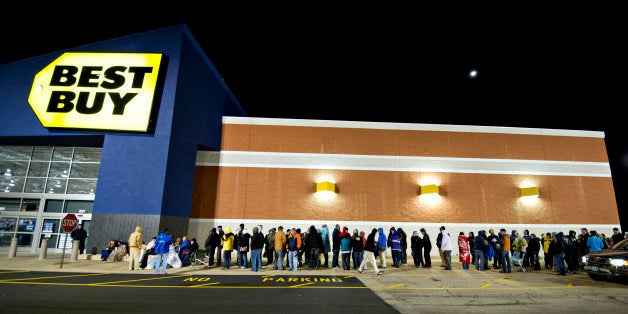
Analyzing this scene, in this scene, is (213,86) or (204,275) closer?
(204,275)

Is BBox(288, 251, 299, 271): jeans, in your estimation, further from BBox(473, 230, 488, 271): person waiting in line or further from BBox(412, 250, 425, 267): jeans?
BBox(473, 230, 488, 271): person waiting in line

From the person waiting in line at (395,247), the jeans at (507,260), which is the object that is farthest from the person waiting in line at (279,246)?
the jeans at (507,260)

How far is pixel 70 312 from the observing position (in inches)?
231

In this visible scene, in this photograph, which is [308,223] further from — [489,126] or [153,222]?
[489,126]

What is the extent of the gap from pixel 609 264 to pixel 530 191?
371 inches

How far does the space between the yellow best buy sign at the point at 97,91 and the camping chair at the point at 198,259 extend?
21.8 ft

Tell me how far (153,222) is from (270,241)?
5.58 m

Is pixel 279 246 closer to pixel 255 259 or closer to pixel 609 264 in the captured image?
pixel 255 259

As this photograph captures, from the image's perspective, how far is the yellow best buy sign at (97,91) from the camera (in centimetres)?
1599

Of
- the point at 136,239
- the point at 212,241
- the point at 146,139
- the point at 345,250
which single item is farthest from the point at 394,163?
the point at 136,239

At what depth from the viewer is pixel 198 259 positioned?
46.5ft

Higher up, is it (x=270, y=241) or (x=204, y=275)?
(x=270, y=241)

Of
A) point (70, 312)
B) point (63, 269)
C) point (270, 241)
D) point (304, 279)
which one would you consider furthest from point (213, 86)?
point (70, 312)

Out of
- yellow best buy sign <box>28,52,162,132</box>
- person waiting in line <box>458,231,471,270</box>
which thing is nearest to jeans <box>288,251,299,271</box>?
person waiting in line <box>458,231,471,270</box>
